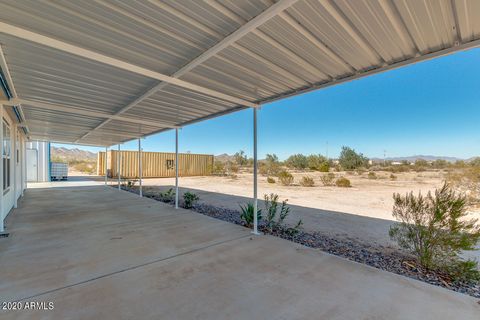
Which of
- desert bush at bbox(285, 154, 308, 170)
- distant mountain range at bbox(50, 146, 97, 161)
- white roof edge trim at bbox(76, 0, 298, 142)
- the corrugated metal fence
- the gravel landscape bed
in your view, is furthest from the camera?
distant mountain range at bbox(50, 146, 97, 161)

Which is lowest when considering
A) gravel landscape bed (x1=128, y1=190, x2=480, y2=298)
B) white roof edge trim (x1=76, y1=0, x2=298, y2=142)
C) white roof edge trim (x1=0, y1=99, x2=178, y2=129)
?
gravel landscape bed (x1=128, y1=190, x2=480, y2=298)

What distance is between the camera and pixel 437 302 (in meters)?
2.10

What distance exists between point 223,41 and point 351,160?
109 ft

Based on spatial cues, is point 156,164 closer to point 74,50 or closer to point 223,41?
point 74,50

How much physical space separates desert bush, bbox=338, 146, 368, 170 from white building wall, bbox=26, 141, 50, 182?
108ft

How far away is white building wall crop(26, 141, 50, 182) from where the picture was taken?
1398cm

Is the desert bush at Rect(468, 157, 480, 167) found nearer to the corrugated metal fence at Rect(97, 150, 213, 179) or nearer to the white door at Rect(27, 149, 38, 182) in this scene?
the corrugated metal fence at Rect(97, 150, 213, 179)

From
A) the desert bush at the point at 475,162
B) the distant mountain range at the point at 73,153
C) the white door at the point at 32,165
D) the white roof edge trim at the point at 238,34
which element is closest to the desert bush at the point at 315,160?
the desert bush at the point at 475,162

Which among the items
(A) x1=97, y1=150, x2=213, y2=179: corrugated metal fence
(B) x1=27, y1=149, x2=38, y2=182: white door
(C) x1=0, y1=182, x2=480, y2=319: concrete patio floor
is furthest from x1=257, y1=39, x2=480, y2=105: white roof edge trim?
(A) x1=97, y1=150, x2=213, y2=179: corrugated metal fence

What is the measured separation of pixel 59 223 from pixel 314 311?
545 cm

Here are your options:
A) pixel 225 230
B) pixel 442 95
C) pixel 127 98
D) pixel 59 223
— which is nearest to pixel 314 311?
pixel 225 230

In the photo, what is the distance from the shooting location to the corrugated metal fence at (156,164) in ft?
66.0

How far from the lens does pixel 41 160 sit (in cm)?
1451

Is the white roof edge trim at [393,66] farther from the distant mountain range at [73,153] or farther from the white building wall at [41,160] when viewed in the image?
the distant mountain range at [73,153]
